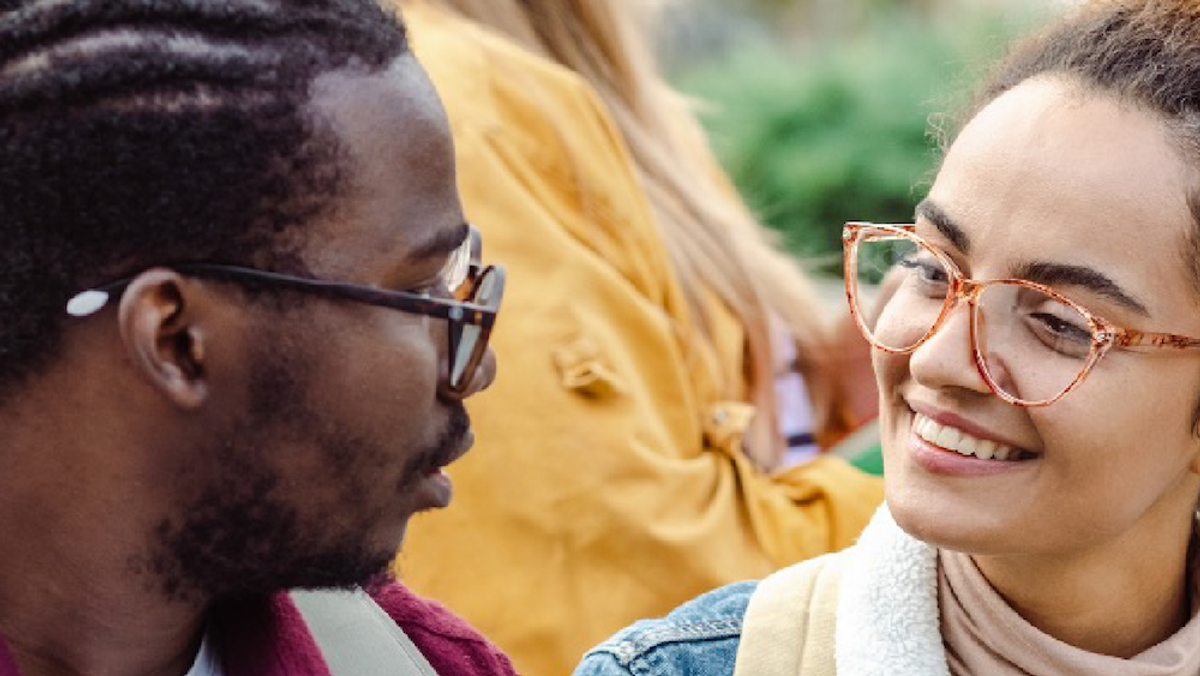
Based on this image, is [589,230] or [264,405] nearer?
[264,405]

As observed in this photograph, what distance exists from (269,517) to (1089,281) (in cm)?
86

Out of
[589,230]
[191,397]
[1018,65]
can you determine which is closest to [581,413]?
[589,230]

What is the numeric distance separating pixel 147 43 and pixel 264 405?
35 centimetres

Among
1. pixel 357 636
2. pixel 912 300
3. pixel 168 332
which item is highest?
pixel 168 332

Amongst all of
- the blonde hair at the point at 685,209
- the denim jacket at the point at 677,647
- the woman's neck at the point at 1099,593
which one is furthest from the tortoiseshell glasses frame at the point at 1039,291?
the blonde hair at the point at 685,209

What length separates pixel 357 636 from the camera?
6.40 feet

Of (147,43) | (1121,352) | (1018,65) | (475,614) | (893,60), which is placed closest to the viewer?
(147,43)

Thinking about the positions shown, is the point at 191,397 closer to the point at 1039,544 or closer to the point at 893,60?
the point at 1039,544

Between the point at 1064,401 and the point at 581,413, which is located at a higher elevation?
the point at 1064,401

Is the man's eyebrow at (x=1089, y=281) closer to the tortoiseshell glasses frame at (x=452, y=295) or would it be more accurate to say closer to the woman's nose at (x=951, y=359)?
the woman's nose at (x=951, y=359)

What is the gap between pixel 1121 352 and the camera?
1828 millimetres

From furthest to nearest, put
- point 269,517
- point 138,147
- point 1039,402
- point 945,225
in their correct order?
point 945,225 < point 1039,402 < point 269,517 < point 138,147

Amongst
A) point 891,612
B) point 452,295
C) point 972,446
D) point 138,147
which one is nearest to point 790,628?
point 891,612

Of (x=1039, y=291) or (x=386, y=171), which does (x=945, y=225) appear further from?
(x=386, y=171)
